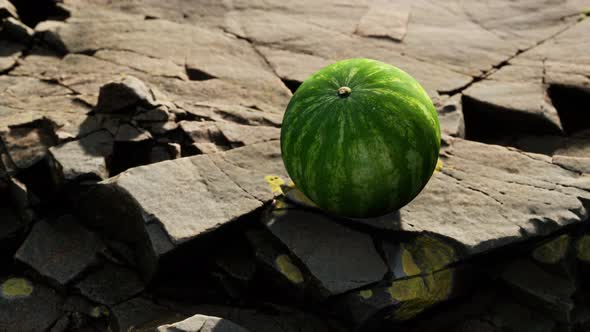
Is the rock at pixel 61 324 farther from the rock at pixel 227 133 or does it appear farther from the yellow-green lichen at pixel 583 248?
the yellow-green lichen at pixel 583 248

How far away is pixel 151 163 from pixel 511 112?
232cm

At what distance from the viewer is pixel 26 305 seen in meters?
2.86

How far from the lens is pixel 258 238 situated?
113 inches

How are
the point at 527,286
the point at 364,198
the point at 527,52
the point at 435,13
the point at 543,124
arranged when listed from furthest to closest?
the point at 435,13, the point at 527,52, the point at 543,124, the point at 527,286, the point at 364,198

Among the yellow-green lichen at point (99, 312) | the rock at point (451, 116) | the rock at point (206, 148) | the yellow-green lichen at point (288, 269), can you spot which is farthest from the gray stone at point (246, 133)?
the yellow-green lichen at point (99, 312)

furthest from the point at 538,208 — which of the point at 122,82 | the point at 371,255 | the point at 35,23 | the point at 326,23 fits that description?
the point at 35,23

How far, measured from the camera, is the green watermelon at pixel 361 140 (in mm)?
2490

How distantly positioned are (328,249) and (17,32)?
325cm

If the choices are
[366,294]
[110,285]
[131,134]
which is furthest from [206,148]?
[366,294]

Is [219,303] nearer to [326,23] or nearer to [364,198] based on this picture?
[364,198]

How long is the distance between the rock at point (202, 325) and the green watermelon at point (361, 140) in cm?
68

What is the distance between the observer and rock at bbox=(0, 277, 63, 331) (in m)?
2.79

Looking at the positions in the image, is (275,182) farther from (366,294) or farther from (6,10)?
(6,10)

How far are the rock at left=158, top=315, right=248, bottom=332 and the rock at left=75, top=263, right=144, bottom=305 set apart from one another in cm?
52
